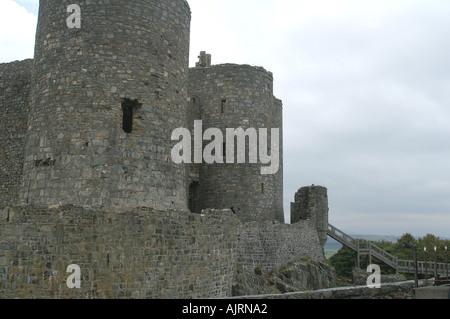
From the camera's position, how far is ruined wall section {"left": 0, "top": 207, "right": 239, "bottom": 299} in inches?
400

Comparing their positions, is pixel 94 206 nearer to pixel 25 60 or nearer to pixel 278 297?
pixel 278 297

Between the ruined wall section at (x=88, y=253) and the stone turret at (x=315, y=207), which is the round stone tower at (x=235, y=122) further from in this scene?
the ruined wall section at (x=88, y=253)

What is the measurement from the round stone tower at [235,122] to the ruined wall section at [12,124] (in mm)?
7419

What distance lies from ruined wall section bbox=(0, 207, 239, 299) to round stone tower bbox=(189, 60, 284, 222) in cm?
1012

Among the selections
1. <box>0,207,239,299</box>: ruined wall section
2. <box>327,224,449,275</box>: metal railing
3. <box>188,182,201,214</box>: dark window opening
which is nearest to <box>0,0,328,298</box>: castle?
<box>0,207,239,299</box>: ruined wall section

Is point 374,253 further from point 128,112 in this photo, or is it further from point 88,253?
point 88,253

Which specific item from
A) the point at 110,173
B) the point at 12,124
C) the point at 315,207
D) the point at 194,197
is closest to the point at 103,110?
the point at 110,173

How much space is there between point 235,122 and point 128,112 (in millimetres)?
9379

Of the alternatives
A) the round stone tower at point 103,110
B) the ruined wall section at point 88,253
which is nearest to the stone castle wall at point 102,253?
the ruined wall section at point 88,253

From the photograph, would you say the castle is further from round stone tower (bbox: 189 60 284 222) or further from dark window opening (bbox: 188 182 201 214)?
dark window opening (bbox: 188 182 201 214)

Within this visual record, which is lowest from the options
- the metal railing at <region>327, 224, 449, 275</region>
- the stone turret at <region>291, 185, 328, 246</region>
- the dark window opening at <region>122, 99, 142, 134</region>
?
the metal railing at <region>327, 224, 449, 275</region>

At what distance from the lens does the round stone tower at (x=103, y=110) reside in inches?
495

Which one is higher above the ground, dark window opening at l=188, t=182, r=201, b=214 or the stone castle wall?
dark window opening at l=188, t=182, r=201, b=214
